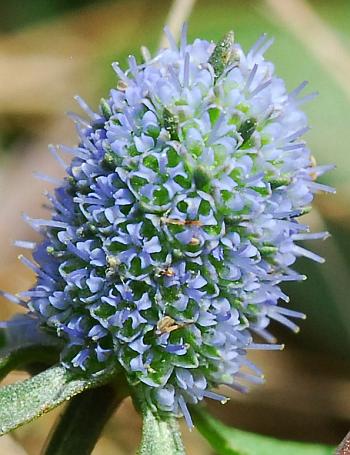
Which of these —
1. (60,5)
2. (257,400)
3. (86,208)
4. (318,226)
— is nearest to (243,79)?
(86,208)

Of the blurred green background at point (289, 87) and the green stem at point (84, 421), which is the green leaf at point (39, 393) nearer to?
the green stem at point (84, 421)

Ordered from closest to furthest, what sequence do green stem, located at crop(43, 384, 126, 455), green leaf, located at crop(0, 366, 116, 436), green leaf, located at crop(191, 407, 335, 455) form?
green leaf, located at crop(0, 366, 116, 436), green stem, located at crop(43, 384, 126, 455), green leaf, located at crop(191, 407, 335, 455)

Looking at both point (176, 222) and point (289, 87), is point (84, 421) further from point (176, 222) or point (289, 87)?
point (289, 87)

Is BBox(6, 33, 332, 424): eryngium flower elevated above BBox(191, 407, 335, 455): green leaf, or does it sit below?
above

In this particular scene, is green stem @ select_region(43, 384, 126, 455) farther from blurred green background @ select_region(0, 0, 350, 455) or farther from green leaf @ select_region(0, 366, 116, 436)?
blurred green background @ select_region(0, 0, 350, 455)

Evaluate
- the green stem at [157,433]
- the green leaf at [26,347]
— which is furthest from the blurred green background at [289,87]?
the green stem at [157,433]

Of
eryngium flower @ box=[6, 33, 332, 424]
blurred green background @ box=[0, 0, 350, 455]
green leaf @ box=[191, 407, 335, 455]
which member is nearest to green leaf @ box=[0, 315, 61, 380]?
eryngium flower @ box=[6, 33, 332, 424]

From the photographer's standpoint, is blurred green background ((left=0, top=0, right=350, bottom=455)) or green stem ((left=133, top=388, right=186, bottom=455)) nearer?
green stem ((left=133, top=388, right=186, bottom=455))
